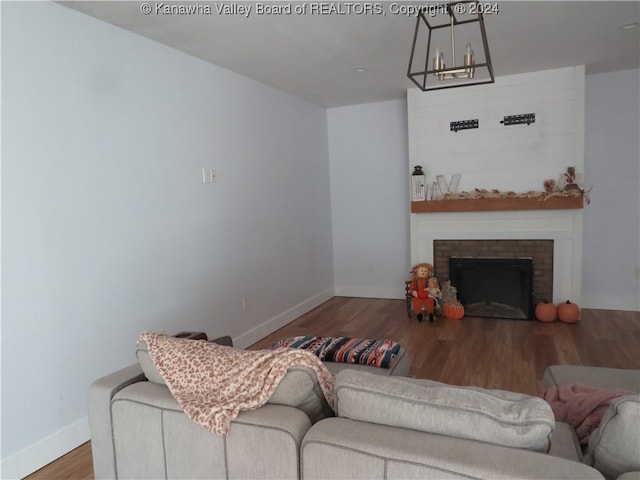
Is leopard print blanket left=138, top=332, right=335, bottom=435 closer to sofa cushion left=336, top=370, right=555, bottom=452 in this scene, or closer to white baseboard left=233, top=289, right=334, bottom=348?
sofa cushion left=336, top=370, right=555, bottom=452

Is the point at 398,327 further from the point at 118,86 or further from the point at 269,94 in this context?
the point at 118,86

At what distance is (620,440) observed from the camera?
104 cm

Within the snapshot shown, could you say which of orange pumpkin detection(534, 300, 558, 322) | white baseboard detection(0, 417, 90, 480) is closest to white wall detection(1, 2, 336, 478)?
white baseboard detection(0, 417, 90, 480)

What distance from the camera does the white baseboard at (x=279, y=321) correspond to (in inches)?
158

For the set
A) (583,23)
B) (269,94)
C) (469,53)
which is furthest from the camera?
(269,94)

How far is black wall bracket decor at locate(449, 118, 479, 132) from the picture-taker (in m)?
4.67

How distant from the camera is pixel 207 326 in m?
3.57

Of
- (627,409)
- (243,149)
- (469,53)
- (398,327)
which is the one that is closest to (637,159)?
(398,327)

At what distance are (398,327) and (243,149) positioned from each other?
7.50ft

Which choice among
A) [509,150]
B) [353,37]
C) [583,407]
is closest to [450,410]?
[583,407]

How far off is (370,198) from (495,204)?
5.29ft

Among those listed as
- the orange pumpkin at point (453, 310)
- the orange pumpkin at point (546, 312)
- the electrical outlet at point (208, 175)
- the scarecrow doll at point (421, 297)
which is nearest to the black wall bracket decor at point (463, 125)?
the scarecrow doll at point (421, 297)

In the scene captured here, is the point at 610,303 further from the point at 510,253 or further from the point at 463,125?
the point at 463,125

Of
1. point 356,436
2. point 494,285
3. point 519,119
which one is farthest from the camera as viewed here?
point 494,285
